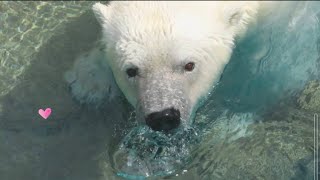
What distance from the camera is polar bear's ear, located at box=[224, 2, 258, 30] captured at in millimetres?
4730

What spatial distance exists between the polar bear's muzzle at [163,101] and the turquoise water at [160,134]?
40cm

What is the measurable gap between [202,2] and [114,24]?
2.42 feet

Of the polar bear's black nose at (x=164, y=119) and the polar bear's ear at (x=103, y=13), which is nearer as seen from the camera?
the polar bear's black nose at (x=164, y=119)

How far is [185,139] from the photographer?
4.52 meters

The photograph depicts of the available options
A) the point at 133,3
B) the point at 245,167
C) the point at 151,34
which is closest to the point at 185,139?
the point at 245,167

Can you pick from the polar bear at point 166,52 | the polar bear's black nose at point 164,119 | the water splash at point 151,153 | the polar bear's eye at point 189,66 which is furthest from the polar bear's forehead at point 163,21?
the water splash at point 151,153

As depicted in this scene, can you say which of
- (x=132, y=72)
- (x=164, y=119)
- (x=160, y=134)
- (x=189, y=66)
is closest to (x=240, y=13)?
(x=189, y=66)

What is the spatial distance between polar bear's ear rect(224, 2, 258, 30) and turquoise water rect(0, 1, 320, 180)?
0.18m

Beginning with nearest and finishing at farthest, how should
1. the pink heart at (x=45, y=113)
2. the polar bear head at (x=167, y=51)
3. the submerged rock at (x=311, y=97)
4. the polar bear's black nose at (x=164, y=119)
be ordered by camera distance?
the polar bear's black nose at (x=164, y=119)
the polar bear head at (x=167, y=51)
the submerged rock at (x=311, y=97)
the pink heart at (x=45, y=113)

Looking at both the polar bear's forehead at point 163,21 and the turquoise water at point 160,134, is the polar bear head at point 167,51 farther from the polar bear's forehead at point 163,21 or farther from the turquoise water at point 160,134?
the turquoise water at point 160,134

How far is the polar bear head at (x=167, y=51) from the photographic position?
413cm

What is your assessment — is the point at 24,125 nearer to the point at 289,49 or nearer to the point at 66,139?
the point at 66,139

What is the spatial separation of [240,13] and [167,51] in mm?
843

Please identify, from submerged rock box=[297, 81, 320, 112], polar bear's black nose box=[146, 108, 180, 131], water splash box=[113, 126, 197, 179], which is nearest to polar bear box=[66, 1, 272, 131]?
polar bear's black nose box=[146, 108, 180, 131]
